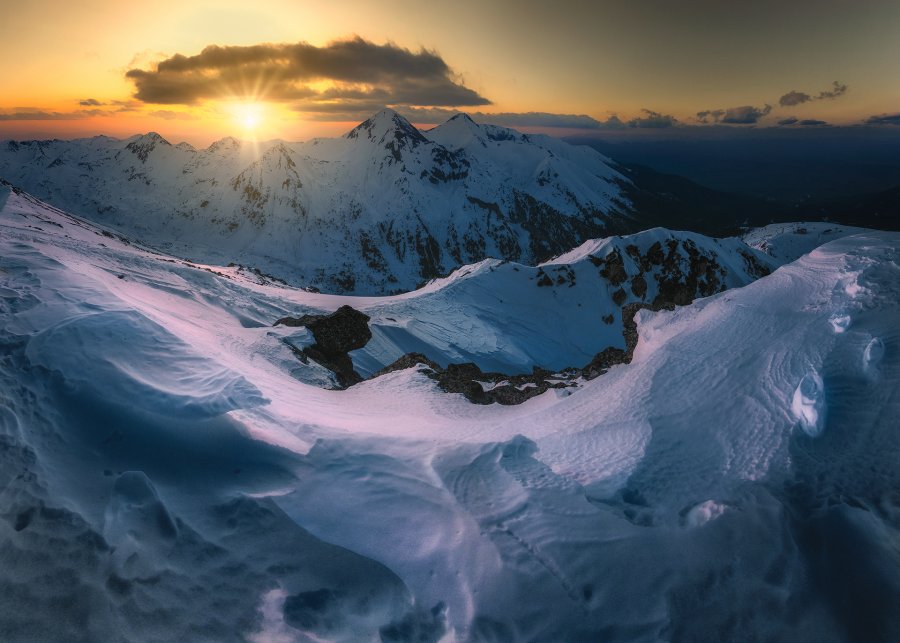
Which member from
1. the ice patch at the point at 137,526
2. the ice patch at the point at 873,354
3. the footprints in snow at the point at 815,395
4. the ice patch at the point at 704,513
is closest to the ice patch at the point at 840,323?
the footprints in snow at the point at 815,395

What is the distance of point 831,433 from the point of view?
263 inches

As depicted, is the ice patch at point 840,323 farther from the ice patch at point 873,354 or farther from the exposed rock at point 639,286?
the exposed rock at point 639,286

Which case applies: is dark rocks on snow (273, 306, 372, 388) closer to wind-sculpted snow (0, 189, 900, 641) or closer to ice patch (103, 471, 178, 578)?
wind-sculpted snow (0, 189, 900, 641)

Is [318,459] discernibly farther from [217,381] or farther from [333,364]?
[333,364]

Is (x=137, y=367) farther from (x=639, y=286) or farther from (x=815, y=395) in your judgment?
(x=639, y=286)

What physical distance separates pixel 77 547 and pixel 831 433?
1079cm

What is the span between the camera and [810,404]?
274 inches

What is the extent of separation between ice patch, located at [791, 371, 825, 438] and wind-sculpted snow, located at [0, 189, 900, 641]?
0.10 feet

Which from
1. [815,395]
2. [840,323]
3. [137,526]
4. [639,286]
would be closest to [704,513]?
[815,395]

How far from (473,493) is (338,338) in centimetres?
2051

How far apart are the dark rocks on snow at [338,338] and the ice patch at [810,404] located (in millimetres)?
16563

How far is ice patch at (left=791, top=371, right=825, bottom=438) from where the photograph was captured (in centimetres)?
679

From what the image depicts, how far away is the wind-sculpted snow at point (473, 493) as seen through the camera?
529 cm

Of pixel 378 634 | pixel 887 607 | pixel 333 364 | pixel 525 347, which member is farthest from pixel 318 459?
pixel 525 347
